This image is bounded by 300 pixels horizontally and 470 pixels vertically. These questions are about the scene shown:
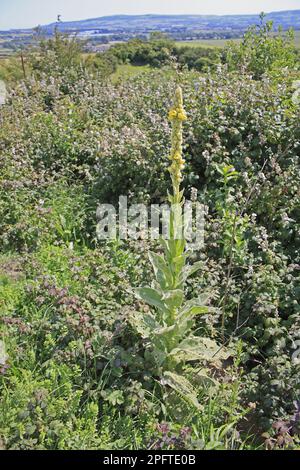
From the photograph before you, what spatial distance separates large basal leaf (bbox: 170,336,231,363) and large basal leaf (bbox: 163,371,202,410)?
154mm

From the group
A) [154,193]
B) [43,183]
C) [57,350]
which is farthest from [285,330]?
[43,183]

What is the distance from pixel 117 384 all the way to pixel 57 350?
500mm

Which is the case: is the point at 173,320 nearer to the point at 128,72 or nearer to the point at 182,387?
the point at 182,387

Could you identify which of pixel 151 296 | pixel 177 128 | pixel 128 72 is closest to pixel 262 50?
pixel 128 72

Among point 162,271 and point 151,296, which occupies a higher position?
point 162,271

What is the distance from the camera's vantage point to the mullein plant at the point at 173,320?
9.70 ft

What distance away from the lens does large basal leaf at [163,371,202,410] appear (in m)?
2.94

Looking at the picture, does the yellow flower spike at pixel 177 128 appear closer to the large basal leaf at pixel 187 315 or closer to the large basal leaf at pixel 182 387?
the large basal leaf at pixel 187 315

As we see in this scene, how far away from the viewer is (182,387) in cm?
300

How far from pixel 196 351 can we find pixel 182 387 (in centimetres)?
29

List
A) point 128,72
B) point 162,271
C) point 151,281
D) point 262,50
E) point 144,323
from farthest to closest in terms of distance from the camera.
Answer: point 128,72, point 262,50, point 151,281, point 144,323, point 162,271
